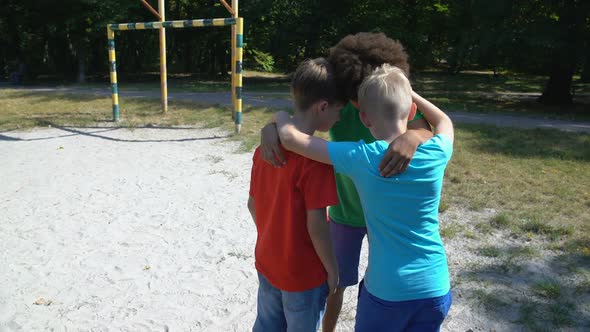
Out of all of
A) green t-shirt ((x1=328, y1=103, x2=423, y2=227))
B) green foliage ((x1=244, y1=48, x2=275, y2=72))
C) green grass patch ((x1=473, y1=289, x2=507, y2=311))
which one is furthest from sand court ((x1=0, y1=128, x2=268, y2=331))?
green foliage ((x1=244, y1=48, x2=275, y2=72))

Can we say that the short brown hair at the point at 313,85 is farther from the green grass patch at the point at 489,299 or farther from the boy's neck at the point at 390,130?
the green grass patch at the point at 489,299

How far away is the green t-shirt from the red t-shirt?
0.40 m

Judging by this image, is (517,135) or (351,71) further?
(517,135)

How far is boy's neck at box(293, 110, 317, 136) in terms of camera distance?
5.88ft

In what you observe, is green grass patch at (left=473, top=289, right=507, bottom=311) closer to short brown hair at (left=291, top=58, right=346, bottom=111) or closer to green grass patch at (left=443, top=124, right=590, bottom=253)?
green grass patch at (left=443, top=124, right=590, bottom=253)

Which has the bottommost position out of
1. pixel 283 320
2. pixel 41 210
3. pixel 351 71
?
pixel 41 210

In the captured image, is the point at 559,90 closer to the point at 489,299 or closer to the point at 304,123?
the point at 489,299

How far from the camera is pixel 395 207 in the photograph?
1.61 meters

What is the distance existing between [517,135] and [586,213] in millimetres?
4332

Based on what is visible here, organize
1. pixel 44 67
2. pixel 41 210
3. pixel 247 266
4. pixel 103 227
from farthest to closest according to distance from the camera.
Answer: pixel 44 67 < pixel 41 210 < pixel 103 227 < pixel 247 266

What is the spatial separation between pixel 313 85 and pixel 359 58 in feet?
0.73

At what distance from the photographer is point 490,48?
13.4 meters

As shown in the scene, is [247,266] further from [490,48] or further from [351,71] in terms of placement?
[490,48]

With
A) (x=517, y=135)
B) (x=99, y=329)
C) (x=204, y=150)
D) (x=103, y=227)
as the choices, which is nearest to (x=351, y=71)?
(x=99, y=329)
